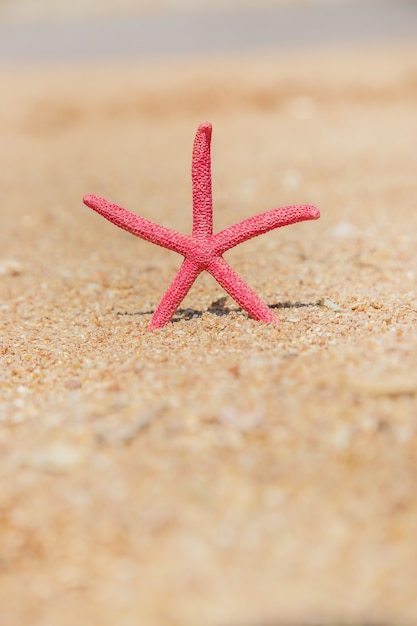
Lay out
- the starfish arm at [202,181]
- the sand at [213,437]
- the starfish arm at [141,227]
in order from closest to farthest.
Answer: the sand at [213,437] < the starfish arm at [202,181] < the starfish arm at [141,227]

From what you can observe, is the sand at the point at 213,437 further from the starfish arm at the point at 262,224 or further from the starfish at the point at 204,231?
the starfish arm at the point at 262,224

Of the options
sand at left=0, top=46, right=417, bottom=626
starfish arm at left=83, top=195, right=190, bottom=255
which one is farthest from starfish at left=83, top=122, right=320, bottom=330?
sand at left=0, top=46, right=417, bottom=626

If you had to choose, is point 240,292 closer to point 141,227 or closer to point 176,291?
point 176,291

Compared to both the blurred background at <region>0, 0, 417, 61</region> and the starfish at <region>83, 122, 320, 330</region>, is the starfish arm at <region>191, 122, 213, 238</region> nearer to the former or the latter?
the starfish at <region>83, 122, 320, 330</region>

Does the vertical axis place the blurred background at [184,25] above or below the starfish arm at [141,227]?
above

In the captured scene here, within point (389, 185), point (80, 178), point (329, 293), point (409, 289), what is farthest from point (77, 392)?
point (80, 178)

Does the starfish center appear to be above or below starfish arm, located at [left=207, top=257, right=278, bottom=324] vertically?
above

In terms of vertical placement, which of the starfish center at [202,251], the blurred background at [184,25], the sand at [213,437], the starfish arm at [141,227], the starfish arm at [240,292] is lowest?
the sand at [213,437]

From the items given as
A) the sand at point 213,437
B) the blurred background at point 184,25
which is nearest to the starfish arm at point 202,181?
the sand at point 213,437
